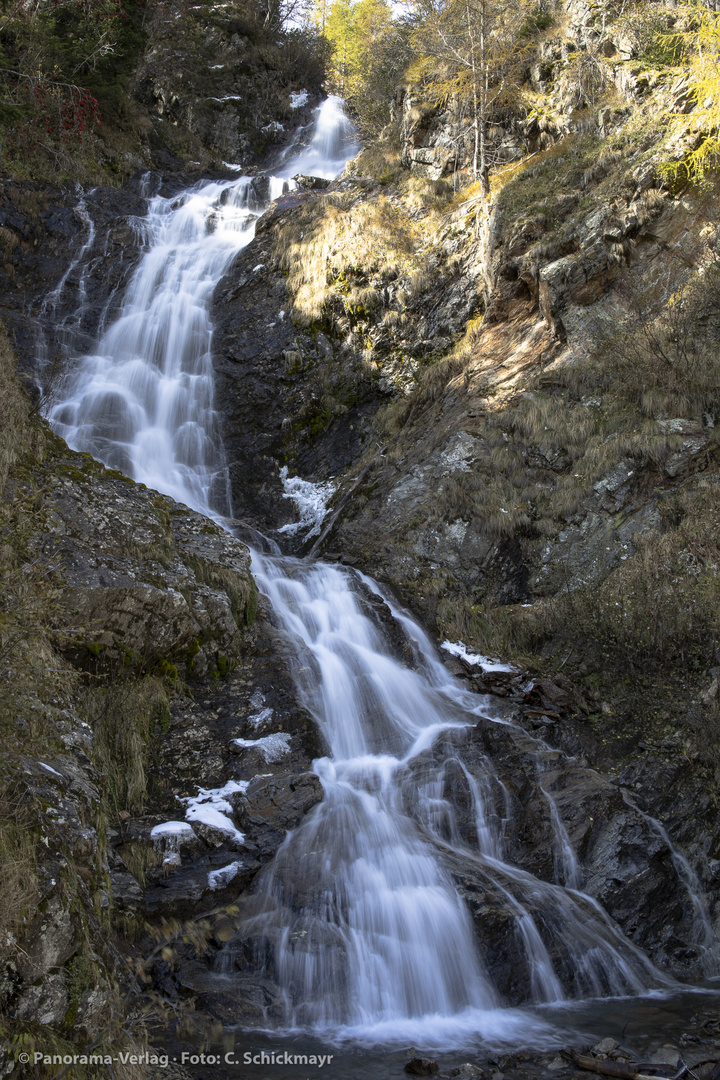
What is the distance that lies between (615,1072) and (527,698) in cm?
455

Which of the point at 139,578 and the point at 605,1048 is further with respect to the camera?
the point at 139,578

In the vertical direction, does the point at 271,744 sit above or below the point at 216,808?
above

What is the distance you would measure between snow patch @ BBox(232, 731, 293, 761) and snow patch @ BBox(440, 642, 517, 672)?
330 centimetres

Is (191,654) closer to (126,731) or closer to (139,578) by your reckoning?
(139,578)

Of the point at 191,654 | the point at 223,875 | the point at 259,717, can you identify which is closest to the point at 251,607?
the point at 191,654

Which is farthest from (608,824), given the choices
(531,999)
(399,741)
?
(399,741)

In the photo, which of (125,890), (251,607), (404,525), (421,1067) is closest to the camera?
(421,1067)

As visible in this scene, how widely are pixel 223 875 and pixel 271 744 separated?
1689mm

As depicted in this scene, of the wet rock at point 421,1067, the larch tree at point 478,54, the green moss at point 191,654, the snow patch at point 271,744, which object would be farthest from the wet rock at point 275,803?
the larch tree at point 478,54

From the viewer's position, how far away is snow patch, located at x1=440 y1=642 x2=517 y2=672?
9.29 metres

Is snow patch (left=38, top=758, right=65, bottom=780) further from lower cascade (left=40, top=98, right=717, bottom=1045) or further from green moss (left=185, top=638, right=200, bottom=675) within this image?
green moss (left=185, top=638, right=200, bottom=675)

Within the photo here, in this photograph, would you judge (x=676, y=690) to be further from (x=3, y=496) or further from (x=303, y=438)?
(x=303, y=438)

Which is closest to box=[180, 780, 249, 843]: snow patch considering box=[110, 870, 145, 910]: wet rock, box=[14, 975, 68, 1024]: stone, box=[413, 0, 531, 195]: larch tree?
box=[110, 870, 145, 910]: wet rock

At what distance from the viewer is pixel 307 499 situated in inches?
543
